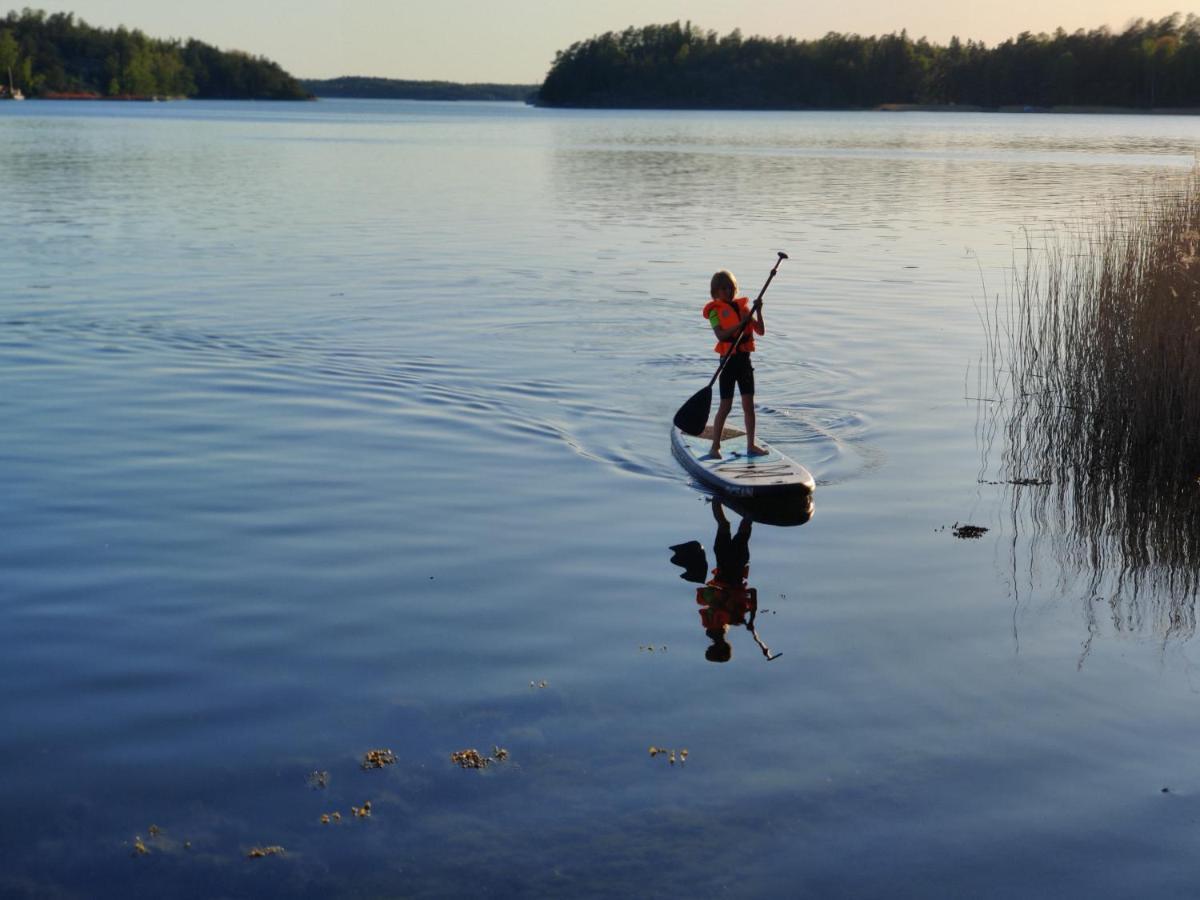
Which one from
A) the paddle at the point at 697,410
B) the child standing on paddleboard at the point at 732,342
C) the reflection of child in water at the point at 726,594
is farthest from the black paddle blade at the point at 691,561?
the paddle at the point at 697,410

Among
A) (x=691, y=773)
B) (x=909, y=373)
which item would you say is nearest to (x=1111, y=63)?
(x=909, y=373)

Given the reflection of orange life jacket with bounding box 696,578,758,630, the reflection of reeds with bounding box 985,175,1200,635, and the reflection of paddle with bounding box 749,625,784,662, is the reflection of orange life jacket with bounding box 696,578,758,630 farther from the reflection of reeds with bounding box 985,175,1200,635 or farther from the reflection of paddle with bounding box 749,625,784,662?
the reflection of reeds with bounding box 985,175,1200,635

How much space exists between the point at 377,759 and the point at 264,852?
2.87ft

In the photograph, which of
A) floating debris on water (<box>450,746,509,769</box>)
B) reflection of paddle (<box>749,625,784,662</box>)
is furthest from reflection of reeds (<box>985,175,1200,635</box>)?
floating debris on water (<box>450,746,509,769</box>)

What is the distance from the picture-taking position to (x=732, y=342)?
12.0 meters

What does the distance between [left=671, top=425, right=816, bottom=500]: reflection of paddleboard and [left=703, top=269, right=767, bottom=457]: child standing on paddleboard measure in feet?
0.40

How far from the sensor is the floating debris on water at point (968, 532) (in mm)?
10055

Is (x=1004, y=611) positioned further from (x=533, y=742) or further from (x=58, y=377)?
(x=58, y=377)

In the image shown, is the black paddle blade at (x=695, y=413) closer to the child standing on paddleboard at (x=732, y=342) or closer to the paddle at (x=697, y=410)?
the paddle at (x=697, y=410)

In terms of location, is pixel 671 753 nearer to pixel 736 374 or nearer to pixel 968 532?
pixel 968 532

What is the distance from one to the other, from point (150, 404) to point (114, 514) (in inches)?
160

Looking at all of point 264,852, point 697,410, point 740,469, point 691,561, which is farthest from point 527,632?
point 697,410

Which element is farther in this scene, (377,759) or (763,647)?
(763,647)

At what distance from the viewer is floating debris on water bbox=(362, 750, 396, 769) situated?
247 inches
